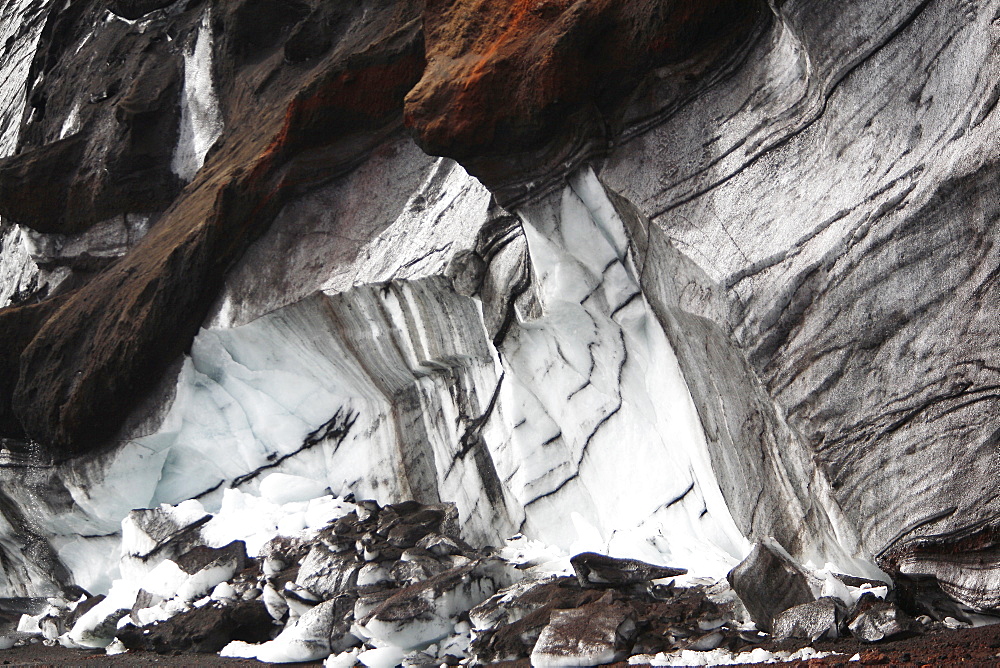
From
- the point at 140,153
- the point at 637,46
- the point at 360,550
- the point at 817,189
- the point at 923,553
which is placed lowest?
Result: the point at 923,553

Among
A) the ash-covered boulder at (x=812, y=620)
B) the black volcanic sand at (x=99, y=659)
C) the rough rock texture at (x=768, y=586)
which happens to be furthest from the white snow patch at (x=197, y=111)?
the ash-covered boulder at (x=812, y=620)

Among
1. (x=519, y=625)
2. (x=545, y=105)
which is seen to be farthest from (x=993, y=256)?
(x=519, y=625)

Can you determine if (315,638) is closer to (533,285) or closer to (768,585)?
(533,285)

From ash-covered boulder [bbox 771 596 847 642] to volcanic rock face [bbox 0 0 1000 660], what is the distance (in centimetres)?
15

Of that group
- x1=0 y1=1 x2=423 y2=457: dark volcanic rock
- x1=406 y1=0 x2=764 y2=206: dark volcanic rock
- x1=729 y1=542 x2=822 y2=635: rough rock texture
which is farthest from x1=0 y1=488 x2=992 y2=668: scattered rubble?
x1=406 y1=0 x2=764 y2=206: dark volcanic rock

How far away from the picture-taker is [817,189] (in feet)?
14.0

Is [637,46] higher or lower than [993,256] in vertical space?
higher

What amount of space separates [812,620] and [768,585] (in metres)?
0.31

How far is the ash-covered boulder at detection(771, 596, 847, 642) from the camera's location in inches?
144

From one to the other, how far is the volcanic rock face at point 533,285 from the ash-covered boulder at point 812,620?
0.15m

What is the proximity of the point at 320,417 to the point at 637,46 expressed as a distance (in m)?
4.70

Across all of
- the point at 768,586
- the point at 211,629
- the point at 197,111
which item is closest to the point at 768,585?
the point at 768,586

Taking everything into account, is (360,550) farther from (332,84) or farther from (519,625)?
(332,84)

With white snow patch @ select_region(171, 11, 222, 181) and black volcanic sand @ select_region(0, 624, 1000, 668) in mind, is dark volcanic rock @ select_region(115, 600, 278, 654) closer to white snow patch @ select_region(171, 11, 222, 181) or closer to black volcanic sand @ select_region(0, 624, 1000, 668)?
black volcanic sand @ select_region(0, 624, 1000, 668)
